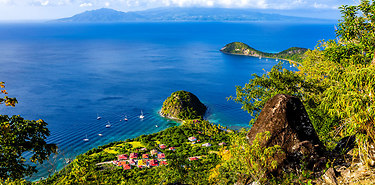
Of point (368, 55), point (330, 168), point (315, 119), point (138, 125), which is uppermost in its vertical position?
point (368, 55)

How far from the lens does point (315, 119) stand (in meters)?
21.4

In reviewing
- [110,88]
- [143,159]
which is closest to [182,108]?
[143,159]

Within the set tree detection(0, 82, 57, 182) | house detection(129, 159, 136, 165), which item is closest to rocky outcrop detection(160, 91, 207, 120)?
house detection(129, 159, 136, 165)

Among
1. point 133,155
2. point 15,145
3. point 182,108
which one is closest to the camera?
point 15,145

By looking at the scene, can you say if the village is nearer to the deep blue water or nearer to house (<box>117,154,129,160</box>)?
house (<box>117,154,129,160</box>)

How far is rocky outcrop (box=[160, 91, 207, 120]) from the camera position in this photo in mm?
82000

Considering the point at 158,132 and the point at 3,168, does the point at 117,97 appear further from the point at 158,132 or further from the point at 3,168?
the point at 3,168

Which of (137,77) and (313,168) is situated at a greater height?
(313,168)

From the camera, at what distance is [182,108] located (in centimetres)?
8369

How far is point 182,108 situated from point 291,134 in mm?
71290

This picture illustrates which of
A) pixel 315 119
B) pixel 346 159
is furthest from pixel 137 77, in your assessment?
pixel 346 159

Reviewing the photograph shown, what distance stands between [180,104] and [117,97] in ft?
100

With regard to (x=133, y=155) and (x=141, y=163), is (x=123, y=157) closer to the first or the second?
(x=133, y=155)

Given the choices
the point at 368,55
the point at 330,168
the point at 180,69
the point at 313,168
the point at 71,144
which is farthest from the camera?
the point at 180,69
